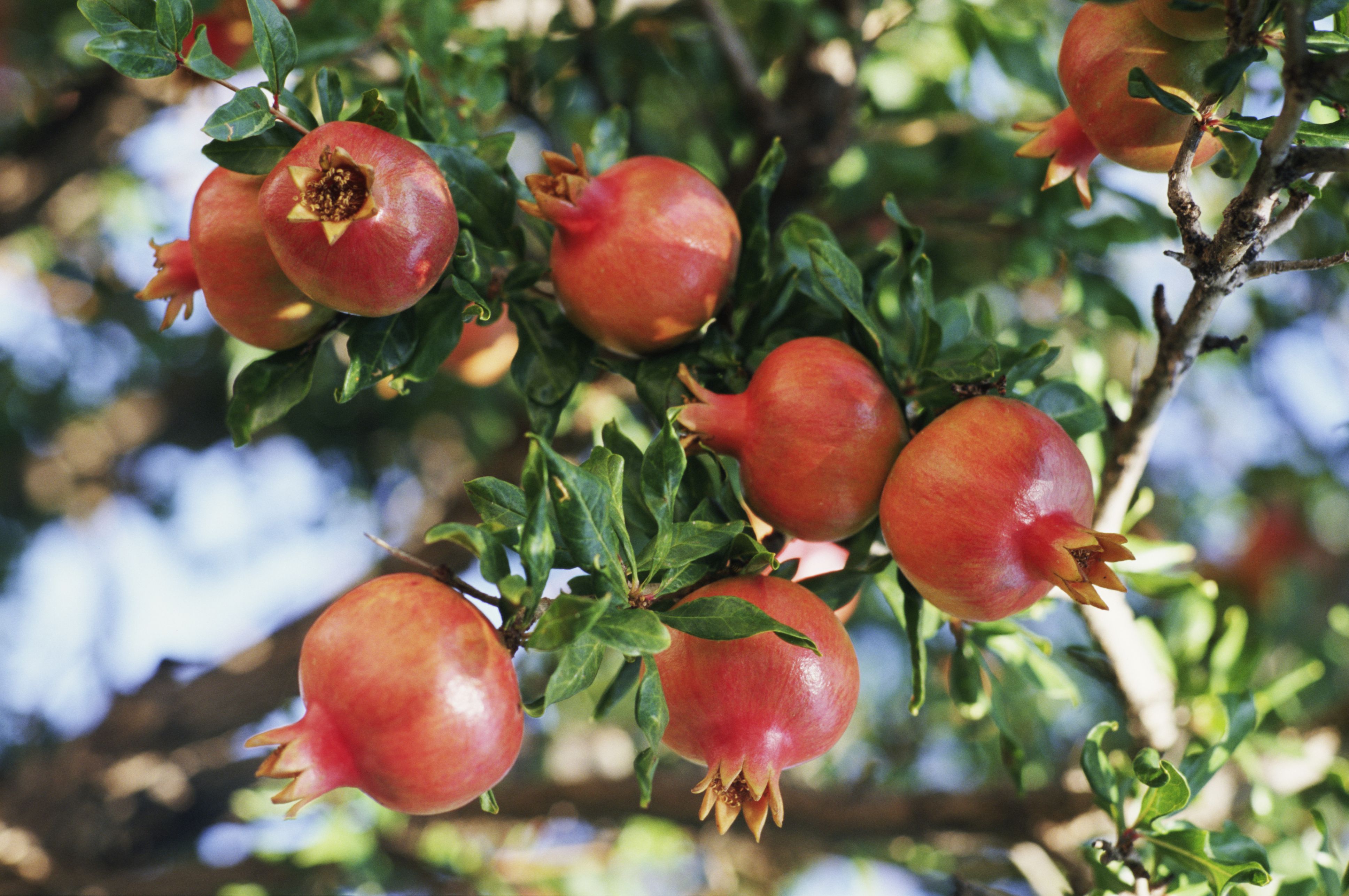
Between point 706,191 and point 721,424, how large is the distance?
23 cm

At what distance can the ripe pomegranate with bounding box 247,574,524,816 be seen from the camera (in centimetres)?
58

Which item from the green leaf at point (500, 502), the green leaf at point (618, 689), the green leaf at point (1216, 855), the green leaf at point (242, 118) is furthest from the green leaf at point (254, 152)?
the green leaf at point (1216, 855)

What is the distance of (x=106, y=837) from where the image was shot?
1.92 metres

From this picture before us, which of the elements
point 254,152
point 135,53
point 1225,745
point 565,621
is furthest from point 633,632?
point 1225,745

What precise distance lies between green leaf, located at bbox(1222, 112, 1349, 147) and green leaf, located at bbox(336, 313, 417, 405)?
2.30ft

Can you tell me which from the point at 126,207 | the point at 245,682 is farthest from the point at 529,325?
the point at 126,207

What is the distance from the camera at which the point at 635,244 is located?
0.79 m

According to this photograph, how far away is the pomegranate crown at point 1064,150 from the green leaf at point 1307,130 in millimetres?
143

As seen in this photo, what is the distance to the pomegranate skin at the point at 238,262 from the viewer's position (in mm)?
745

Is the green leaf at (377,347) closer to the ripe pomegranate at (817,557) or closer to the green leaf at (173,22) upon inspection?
the green leaf at (173,22)

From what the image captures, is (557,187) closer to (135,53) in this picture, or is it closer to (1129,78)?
(135,53)

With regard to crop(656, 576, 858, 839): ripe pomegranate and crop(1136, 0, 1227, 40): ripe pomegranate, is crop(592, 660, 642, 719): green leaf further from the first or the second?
crop(1136, 0, 1227, 40): ripe pomegranate

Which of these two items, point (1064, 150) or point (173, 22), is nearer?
point (173, 22)

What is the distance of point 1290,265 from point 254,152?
2.72 feet
